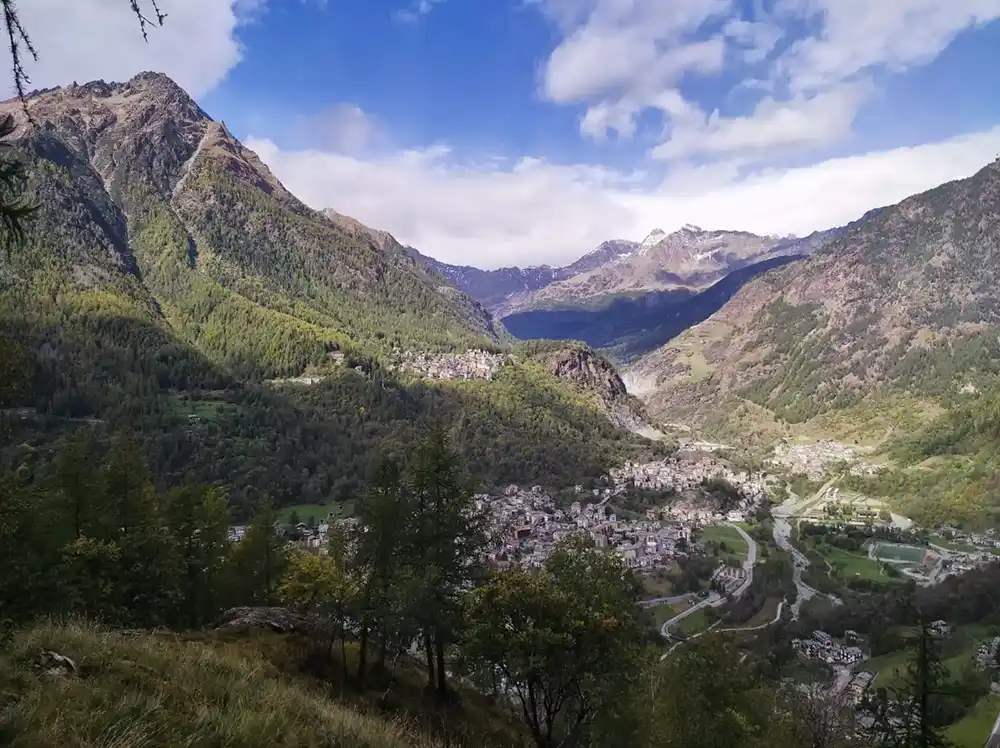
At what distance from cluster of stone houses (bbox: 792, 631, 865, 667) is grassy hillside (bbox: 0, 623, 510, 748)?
2812 inches

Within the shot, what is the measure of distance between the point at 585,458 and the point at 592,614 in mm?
147249

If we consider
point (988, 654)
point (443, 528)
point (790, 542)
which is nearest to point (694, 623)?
point (988, 654)

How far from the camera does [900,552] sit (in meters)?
111

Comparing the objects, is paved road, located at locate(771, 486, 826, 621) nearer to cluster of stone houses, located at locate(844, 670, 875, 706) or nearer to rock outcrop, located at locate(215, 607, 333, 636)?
cluster of stone houses, located at locate(844, 670, 875, 706)

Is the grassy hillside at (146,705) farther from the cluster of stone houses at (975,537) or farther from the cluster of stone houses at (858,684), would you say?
the cluster of stone houses at (975,537)

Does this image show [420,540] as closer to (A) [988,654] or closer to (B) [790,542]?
(A) [988,654]

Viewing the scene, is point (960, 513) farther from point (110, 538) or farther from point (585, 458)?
point (110, 538)

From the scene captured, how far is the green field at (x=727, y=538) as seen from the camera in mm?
108312

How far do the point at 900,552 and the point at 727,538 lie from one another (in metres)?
29.8

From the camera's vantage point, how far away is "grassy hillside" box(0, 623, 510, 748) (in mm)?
5926

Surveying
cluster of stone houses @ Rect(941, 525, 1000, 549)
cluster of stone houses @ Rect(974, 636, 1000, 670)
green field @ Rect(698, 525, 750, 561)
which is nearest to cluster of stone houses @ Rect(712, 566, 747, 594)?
green field @ Rect(698, 525, 750, 561)

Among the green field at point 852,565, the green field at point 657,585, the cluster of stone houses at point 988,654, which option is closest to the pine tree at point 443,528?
the cluster of stone houses at point 988,654

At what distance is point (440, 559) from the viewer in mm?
22562


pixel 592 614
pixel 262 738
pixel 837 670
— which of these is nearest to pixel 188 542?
pixel 592 614
